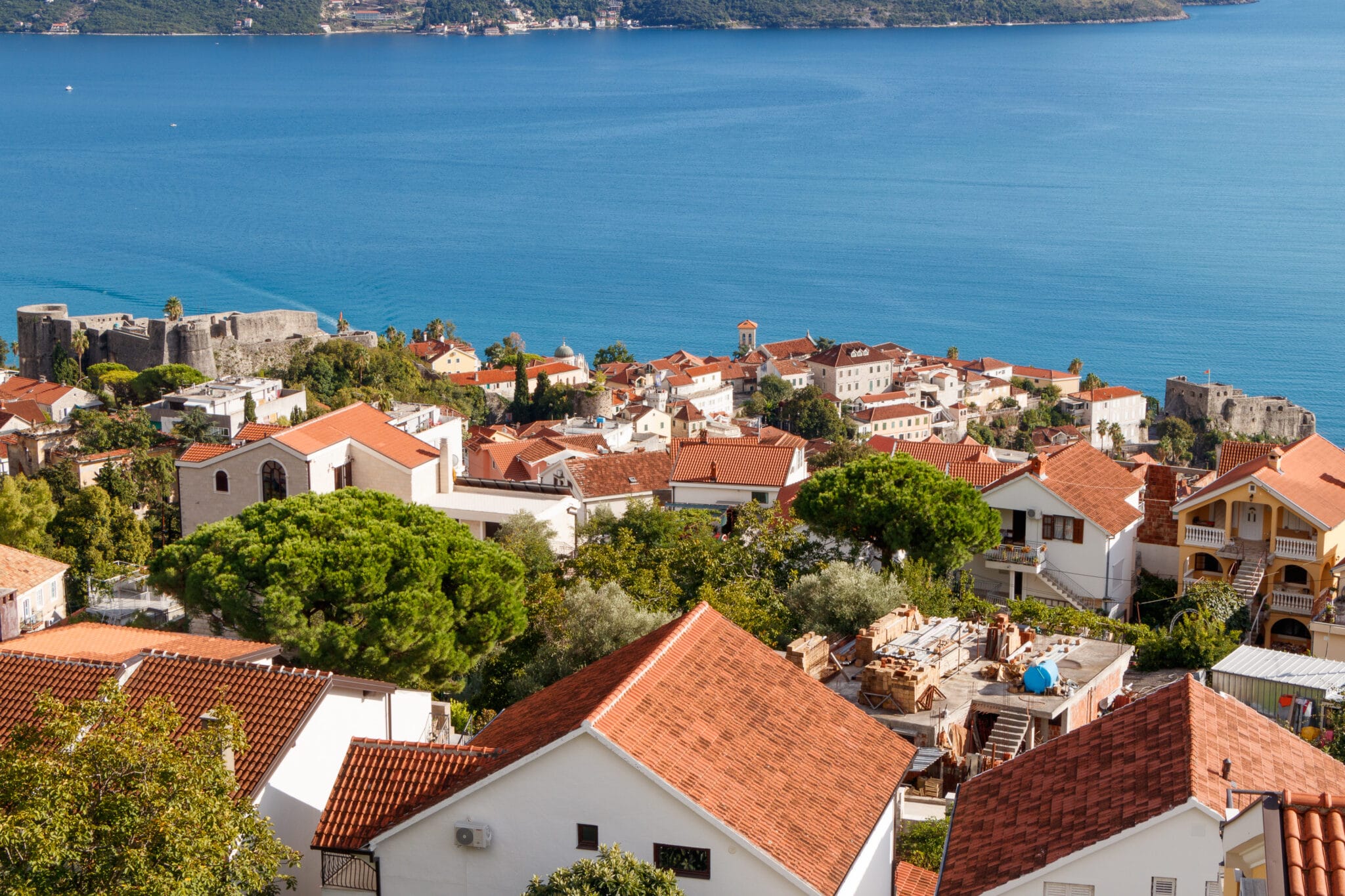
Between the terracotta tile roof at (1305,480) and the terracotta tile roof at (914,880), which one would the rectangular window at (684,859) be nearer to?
the terracotta tile roof at (914,880)

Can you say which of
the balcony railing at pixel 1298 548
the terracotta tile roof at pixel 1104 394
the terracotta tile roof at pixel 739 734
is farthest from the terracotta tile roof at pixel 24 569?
the terracotta tile roof at pixel 1104 394

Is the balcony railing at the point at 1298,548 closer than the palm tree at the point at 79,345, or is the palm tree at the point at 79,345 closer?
the balcony railing at the point at 1298,548

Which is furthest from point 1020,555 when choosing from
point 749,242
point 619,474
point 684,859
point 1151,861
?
point 749,242

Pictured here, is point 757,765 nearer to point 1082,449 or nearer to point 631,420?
point 1082,449

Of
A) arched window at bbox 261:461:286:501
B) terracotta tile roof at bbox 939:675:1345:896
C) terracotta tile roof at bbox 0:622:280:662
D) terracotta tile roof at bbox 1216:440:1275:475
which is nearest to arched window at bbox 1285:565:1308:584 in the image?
terracotta tile roof at bbox 1216:440:1275:475

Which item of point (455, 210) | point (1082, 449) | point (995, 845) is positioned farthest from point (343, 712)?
point (455, 210)

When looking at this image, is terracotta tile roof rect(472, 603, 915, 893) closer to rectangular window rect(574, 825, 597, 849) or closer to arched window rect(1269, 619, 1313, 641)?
rectangular window rect(574, 825, 597, 849)

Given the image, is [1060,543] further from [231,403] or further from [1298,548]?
[231,403]
